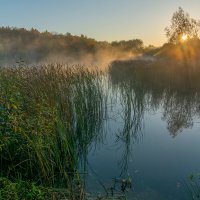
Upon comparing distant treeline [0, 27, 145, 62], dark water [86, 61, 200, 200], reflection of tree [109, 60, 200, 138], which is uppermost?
distant treeline [0, 27, 145, 62]

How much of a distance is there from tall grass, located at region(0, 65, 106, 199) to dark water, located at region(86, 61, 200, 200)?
1.30 feet

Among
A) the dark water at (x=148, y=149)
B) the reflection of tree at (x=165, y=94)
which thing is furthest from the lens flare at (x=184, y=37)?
the dark water at (x=148, y=149)

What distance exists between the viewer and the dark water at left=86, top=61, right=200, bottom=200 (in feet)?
20.1

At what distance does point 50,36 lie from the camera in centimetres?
4553

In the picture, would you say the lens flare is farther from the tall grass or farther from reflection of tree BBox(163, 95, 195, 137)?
the tall grass

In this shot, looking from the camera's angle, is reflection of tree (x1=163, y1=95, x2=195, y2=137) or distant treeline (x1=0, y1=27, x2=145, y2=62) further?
distant treeline (x1=0, y1=27, x2=145, y2=62)

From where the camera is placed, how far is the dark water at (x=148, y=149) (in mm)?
6121

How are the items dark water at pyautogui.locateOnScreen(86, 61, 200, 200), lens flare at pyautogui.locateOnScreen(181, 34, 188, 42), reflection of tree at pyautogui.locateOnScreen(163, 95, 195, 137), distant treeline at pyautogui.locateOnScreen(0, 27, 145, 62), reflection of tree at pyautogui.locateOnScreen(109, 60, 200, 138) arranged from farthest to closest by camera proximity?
1. distant treeline at pyautogui.locateOnScreen(0, 27, 145, 62)
2. lens flare at pyautogui.locateOnScreen(181, 34, 188, 42)
3. reflection of tree at pyautogui.locateOnScreen(109, 60, 200, 138)
4. reflection of tree at pyautogui.locateOnScreen(163, 95, 195, 137)
5. dark water at pyautogui.locateOnScreen(86, 61, 200, 200)

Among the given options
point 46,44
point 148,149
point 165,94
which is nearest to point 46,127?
point 148,149

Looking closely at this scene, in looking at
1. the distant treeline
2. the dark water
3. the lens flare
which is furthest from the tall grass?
the distant treeline

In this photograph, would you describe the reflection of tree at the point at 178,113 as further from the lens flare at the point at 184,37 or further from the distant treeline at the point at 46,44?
the distant treeline at the point at 46,44

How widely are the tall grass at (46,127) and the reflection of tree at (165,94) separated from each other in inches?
52.1

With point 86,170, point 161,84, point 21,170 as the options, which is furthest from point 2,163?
point 161,84

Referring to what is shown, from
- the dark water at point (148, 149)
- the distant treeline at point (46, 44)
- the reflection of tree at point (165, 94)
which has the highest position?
the distant treeline at point (46, 44)
